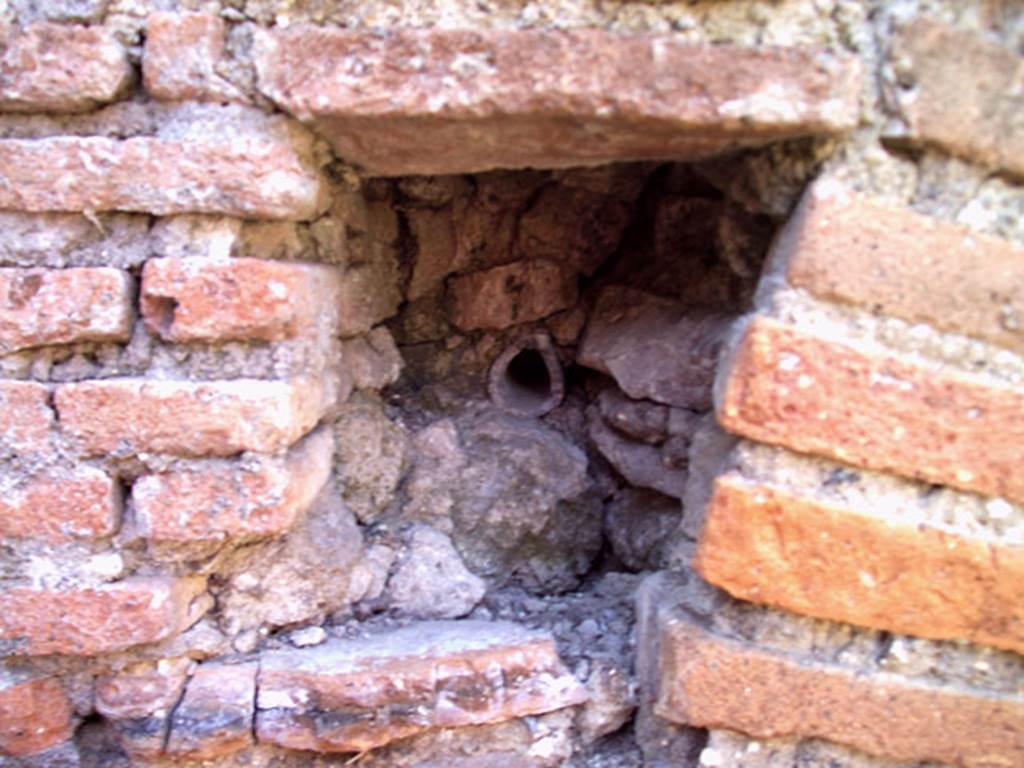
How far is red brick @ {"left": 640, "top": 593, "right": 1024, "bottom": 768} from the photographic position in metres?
1.21

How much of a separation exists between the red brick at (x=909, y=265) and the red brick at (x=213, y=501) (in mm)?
893

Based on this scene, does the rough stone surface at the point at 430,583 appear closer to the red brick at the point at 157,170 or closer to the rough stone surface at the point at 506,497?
the rough stone surface at the point at 506,497

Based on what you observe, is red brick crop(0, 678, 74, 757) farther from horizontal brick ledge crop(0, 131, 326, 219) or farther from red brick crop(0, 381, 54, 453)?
horizontal brick ledge crop(0, 131, 326, 219)

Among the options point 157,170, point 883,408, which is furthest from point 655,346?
point 157,170

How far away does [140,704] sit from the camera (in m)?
1.34

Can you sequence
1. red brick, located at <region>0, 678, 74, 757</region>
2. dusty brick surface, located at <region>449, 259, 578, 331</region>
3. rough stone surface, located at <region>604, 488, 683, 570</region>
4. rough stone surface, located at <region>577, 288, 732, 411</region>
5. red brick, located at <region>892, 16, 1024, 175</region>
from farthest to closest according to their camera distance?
1. dusty brick surface, located at <region>449, 259, 578, 331</region>
2. rough stone surface, located at <region>604, 488, 683, 570</region>
3. rough stone surface, located at <region>577, 288, 732, 411</region>
4. red brick, located at <region>0, 678, 74, 757</region>
5. red brick, located at <region>892, 16, 1024, 175</region>

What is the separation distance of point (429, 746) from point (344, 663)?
22 centimetres

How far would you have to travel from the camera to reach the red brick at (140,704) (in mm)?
1335

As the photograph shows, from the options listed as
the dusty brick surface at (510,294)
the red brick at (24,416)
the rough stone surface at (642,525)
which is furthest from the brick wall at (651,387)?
the dusty brick surface at (510,294)

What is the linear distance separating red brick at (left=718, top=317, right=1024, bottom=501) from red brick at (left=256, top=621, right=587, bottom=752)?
64cm

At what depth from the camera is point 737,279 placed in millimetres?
1499

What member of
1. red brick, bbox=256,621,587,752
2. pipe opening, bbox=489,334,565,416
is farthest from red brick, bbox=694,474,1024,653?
pipe opening, bbox=489,334,565,416

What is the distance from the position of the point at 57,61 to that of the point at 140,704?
1.07 m

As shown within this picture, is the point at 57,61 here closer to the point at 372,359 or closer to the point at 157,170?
the point at 157,170
